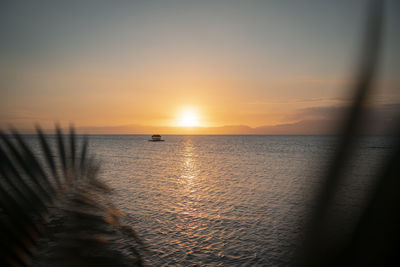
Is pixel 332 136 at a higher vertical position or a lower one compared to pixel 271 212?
higher

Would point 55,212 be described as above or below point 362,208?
below

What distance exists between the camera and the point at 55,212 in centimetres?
113

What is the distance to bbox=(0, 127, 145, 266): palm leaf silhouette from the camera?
0.84 meters

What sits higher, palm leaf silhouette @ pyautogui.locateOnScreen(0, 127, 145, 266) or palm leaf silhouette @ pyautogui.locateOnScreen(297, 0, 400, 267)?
palm leaf silhouette @ pyautogui.locateOnScreen(297, 0, 400, 267)

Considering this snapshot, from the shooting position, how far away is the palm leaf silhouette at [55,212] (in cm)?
84

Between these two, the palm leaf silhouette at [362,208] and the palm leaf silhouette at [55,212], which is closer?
the palm leaf silhouette at [362,208]

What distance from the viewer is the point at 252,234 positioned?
546 inches

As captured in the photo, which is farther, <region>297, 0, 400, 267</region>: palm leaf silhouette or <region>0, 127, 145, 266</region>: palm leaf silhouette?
<region>0, 127, 145, 266</region>: palm leaf silhouette

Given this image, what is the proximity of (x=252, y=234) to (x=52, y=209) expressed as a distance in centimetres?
1411

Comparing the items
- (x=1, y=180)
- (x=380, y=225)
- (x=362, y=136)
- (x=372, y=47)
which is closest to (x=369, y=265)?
(x=380, y=225)

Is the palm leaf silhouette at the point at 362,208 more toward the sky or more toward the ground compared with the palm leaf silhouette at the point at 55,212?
more toward the sky

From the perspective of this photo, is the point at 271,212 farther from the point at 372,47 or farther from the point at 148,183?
the point at 372,47

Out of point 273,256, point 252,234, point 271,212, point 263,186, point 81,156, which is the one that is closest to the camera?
point 81,156

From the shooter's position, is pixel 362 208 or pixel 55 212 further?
pixel 55 212
